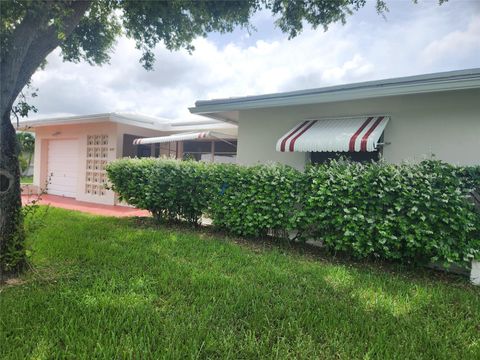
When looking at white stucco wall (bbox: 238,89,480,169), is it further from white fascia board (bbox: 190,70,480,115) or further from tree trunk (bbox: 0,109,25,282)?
tree trunk (bbox: 0,109,25,282)

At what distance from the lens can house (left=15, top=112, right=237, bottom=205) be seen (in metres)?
16.5

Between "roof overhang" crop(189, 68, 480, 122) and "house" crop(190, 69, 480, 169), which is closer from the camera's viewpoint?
"roof overhang" crop(189, 68, 480, 122)

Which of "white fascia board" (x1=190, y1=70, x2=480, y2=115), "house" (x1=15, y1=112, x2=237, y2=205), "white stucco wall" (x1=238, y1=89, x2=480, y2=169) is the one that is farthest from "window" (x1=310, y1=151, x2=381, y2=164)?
"house" (x1=15, y1=112, x2=237, y2=205)

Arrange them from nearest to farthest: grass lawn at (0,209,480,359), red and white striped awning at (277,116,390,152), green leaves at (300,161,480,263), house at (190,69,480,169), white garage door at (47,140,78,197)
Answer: grass lawn at (0,209,480,359) < green leaves at (300,161,480,263) < house at (190,69,480,169) < red and white striped awning at (277,116,390,152) < white garage door at (47,140,78,197)

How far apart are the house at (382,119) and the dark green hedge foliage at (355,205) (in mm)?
1383

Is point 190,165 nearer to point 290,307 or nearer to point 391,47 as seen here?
point 290,307

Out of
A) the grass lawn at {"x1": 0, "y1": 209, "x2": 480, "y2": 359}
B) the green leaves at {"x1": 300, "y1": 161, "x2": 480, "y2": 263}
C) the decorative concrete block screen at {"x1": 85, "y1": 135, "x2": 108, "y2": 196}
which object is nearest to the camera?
the grass lawn at {"x1": 0, "y1": 209, "x2": 480, "y2": 359}

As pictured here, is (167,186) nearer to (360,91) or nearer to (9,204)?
(9,204)

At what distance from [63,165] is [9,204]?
55.5ft

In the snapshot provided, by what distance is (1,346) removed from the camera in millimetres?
3303

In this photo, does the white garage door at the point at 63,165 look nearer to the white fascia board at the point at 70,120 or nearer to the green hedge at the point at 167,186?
the white fascia board at the point at 70,120

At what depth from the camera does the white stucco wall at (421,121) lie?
25.8ft

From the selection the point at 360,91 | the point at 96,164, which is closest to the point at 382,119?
the point at 360,91

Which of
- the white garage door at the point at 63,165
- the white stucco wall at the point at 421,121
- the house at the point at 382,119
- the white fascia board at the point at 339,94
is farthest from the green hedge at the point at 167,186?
the white garage door at the point at 63,165
